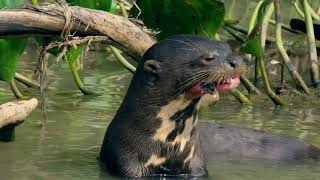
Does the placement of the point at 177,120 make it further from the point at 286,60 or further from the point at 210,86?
the point at 286,60

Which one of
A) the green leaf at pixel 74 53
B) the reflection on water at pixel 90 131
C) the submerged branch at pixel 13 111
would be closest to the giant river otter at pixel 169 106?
the reflection on water at pixel 90 131

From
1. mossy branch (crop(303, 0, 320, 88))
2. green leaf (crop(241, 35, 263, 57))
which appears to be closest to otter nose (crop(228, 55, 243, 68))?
green leaf (crop(241, 35, 263, 57))

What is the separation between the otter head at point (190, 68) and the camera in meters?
4.35

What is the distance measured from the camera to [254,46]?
608cm

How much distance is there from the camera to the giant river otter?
4387 millimetres

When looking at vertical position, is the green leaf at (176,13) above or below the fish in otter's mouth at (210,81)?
below

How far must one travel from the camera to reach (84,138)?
535cm

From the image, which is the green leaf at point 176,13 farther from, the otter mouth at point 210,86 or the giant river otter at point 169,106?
the otter mouth at point 210,86

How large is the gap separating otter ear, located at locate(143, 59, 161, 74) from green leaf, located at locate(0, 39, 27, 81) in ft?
3.43

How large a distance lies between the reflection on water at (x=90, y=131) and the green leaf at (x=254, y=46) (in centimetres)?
43

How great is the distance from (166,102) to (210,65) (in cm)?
27

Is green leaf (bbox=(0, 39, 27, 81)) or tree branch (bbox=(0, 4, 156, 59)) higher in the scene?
tree branch (bbox=(0, 4, 156, 59))

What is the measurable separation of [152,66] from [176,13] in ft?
4.14

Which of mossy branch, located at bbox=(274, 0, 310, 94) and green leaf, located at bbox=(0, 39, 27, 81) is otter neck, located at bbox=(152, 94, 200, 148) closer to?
green leaf, located at bbox=(0, 39, 27, 81)
